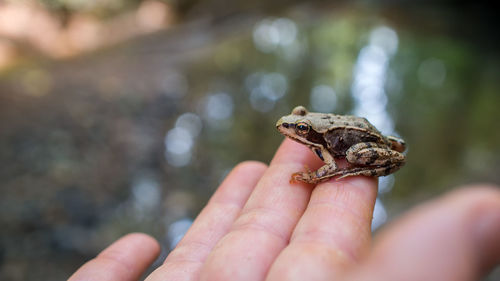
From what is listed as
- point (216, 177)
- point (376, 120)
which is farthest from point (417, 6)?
point (216, 177)

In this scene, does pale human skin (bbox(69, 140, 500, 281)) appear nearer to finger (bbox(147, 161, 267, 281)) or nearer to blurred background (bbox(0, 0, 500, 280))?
finger (bbox(147, 161, 267, 281))

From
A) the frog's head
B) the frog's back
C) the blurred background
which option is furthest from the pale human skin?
the blurred background

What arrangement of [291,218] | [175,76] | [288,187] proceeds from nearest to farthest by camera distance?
[291,218] → [288,187] → [175,76]

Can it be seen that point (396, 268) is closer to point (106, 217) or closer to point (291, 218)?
point (291, 218)

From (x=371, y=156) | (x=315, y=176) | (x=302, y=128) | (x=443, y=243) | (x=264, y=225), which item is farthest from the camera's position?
(x=302, y=128)

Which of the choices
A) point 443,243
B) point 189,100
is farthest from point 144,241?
point 189,100

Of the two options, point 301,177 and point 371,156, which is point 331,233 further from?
point 371,156

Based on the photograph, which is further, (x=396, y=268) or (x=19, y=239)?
(x=19, y=239)

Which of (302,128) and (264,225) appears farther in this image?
(302,128)
